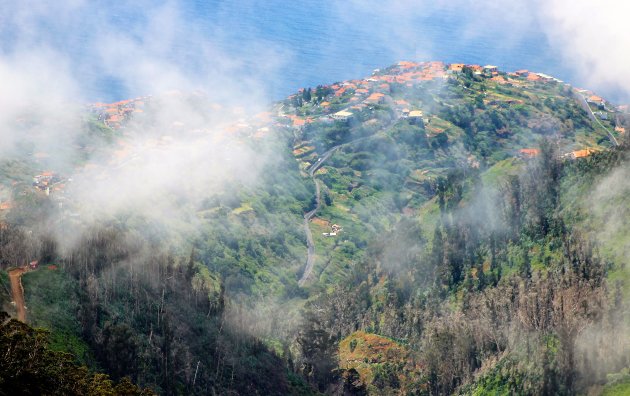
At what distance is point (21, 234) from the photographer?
87.9 meters

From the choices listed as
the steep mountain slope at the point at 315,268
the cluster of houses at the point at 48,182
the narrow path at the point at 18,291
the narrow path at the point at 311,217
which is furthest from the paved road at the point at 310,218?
the narrow path at the point at 18,291

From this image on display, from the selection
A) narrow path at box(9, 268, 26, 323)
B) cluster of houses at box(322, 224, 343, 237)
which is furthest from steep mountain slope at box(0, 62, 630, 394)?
narrow path at box(9, 268, 26, 323)

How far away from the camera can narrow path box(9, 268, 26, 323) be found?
69.5m

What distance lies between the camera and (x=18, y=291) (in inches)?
2913

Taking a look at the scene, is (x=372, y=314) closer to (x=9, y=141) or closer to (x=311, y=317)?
(x=311, y=317)

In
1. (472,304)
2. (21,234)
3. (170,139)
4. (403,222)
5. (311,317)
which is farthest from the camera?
(170,139)

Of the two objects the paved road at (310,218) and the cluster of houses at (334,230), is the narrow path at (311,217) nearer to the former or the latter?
the paved road at (310,218)

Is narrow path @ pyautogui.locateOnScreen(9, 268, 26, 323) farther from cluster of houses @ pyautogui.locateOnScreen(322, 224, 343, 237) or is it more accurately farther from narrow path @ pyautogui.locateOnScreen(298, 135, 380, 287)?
cluster of houses @ pyautogui.locateOnScreen(322, 224, 343, 237)

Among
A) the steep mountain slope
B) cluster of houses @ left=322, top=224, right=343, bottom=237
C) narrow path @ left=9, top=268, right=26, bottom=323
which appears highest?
cluster of houses @ left=322, top=224, right=343, bottom=237

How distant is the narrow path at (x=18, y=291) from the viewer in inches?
2737

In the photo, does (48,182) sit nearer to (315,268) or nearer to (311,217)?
(315,268)

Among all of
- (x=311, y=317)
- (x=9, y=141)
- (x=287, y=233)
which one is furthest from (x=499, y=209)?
(x=9, y=141)

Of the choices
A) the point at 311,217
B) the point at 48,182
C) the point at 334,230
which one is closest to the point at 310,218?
the point at 311,217

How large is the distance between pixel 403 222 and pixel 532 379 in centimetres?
6150
